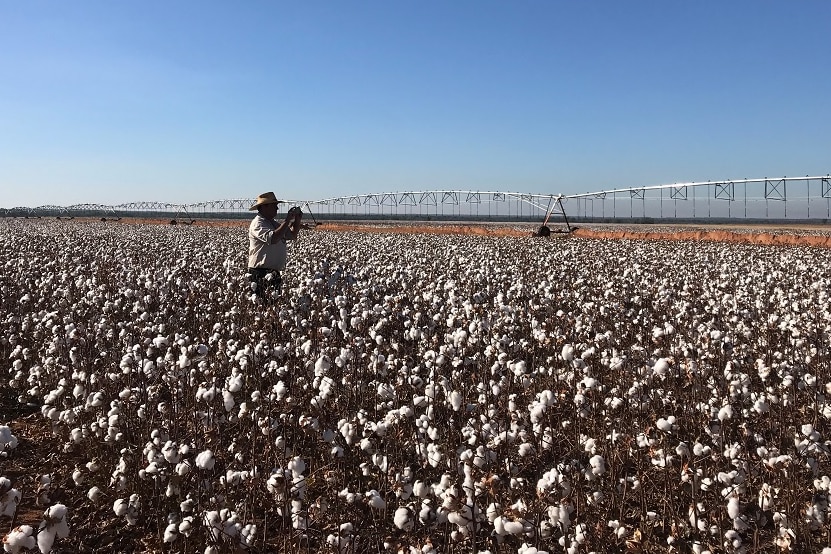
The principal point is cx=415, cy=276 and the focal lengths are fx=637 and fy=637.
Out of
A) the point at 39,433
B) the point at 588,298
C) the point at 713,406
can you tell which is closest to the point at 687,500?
the point at 713,406

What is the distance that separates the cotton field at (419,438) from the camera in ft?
11.9

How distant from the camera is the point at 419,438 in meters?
4.80

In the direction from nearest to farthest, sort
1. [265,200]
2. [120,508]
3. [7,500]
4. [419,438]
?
[7,500], [120,508], [419,438], [265,200]

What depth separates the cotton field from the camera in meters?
3.62

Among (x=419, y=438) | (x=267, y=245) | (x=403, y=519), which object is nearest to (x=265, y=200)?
(x=267, y=245)

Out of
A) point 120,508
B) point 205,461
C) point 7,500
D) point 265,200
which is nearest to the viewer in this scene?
point 7,500

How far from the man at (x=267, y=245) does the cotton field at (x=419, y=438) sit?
984 millimetres

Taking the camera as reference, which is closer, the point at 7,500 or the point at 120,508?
the point at 7,500

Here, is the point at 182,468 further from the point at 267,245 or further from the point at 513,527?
the point at 267,245

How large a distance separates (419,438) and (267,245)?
7.00 m

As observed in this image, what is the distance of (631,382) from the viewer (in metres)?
6.70

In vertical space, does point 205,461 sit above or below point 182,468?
above

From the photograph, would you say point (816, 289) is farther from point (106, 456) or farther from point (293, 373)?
point (106, 456)

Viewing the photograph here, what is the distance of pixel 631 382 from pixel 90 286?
10.9m
